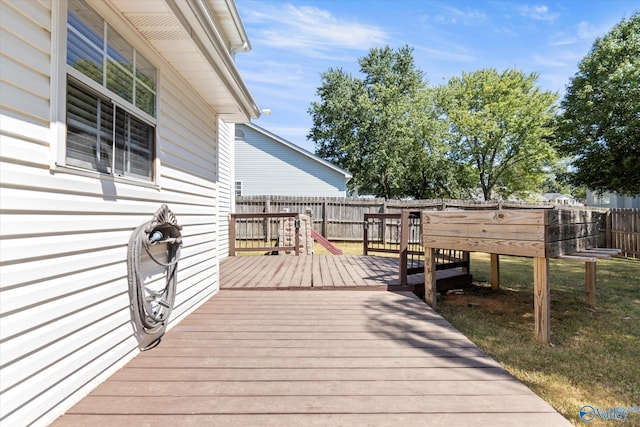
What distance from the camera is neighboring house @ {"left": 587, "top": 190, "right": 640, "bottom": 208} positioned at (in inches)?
626

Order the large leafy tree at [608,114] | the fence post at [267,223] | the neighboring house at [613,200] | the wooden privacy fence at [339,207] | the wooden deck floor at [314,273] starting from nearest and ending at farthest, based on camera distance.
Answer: the wooden deck floor at [314,273], the fence post at [267,223], the wooden privacy fence at [339,207], the large leafy tree at [608,114], the neighboring house at [613,200]

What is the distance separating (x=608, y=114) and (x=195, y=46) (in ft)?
58.6

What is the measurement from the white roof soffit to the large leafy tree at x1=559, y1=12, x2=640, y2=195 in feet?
54.3

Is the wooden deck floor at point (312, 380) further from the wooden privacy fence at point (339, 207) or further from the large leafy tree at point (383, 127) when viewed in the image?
the large leafy tree at point (383, 127)

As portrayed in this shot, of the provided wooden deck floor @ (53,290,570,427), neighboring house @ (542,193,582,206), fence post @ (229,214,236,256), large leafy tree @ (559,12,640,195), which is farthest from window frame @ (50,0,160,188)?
neighboring house @ (542,193,582,206)

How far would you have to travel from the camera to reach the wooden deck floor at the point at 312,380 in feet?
5.33

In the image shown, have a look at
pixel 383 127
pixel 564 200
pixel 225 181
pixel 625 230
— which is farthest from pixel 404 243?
pixel 564 200

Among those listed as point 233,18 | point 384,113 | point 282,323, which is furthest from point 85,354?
point 384,113

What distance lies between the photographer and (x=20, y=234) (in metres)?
1.42

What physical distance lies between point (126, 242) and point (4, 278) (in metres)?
0.89

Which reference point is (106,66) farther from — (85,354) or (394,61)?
(394,61)

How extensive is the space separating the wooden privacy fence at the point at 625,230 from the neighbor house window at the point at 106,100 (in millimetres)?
11879

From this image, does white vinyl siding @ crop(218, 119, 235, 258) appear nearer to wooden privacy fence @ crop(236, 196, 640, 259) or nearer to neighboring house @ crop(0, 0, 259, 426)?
wooden privacy fence @ crop(236, 196, 640, 259)

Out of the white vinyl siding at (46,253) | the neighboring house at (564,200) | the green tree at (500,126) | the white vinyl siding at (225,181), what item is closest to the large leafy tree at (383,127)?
the green tree at (500,126)
